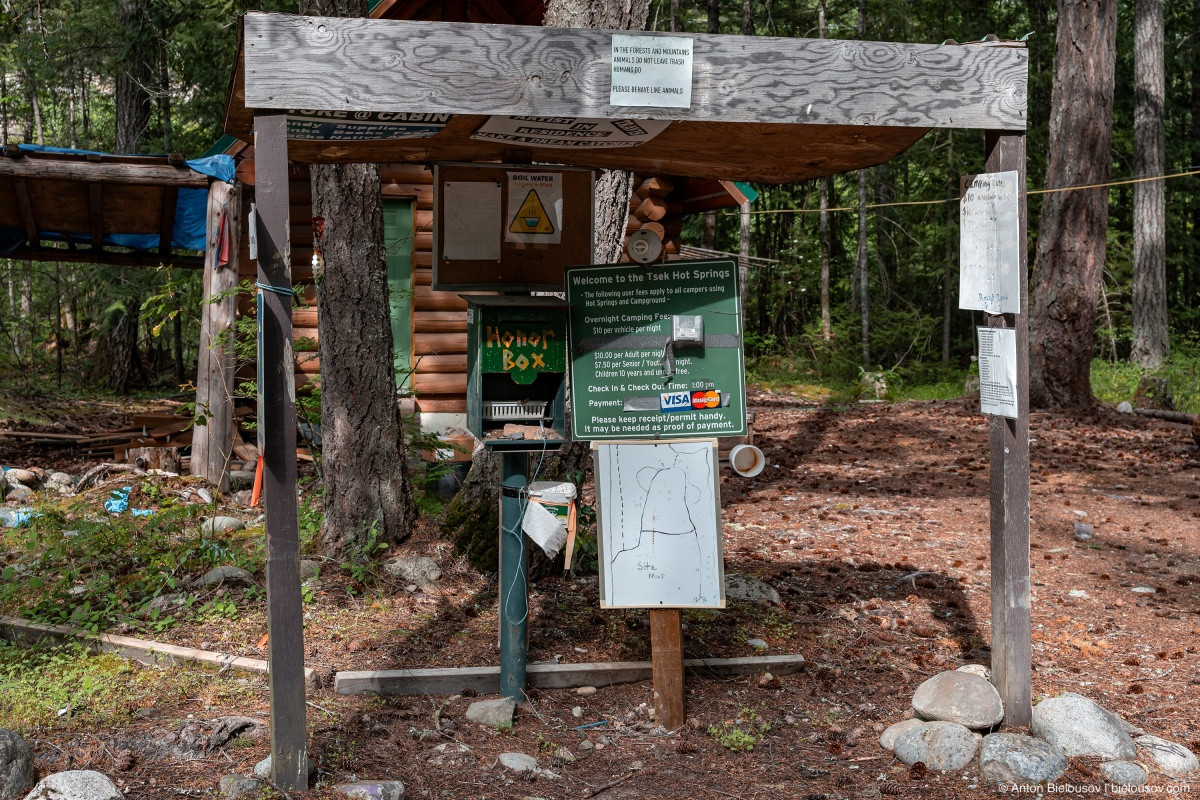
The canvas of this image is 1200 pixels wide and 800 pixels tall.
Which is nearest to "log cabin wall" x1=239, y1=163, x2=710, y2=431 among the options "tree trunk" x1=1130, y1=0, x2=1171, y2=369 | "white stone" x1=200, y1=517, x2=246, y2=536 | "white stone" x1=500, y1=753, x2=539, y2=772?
"white stone" x1=200, y1=517, x2=246, y2=536

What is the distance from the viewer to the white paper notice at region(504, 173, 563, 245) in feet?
14.6

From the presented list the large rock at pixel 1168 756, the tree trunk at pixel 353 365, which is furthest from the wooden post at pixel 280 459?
the large rock at pixel 1168 756

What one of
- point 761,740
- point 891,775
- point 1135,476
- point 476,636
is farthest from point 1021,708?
point 1135,476

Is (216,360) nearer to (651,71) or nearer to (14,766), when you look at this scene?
(14,766)

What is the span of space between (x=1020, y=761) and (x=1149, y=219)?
1577 cm

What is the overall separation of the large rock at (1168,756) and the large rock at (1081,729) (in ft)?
0.17

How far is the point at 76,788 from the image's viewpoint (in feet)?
11.0

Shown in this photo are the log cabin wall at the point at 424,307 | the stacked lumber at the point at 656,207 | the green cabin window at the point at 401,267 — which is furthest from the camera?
the stacked lumber at the point at 656,207

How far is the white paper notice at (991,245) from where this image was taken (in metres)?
3.97

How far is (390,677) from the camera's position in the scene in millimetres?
4520

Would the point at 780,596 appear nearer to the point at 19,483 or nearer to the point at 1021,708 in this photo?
the point at 1021,708

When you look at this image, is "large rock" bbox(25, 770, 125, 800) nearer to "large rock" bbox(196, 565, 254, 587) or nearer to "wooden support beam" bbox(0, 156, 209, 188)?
"large rock" bbox(196, 565, 254, 587)

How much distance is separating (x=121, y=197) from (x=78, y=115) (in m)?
28.7

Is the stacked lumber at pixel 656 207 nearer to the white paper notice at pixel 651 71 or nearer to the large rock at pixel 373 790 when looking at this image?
the white paper notice at pixel 651 71
